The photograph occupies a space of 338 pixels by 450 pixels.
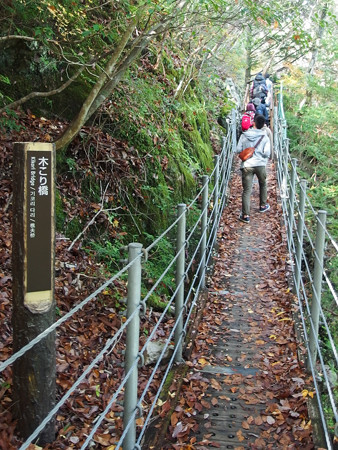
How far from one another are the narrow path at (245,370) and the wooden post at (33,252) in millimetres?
1299

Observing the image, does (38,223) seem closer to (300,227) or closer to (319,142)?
(300,227)

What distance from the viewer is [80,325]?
14.6ft

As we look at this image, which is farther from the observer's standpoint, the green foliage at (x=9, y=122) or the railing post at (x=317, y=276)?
the green foliage at (x=9, y=122)

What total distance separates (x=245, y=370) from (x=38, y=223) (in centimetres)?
287

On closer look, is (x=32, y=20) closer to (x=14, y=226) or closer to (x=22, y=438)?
(x=14, y=226)

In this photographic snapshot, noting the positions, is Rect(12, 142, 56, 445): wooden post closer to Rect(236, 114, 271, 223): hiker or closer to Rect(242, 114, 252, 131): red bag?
Rect(236, 114, 271, 223): hiker

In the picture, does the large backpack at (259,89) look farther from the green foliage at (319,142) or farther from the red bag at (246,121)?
the red bag at (246,121)

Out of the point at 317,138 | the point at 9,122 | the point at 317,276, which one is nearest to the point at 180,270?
the point at 317,276

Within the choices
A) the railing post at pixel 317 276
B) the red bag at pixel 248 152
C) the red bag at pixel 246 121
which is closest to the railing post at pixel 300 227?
the railing post at pixel 317 276

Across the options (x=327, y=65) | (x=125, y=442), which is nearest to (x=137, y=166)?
(x=125, y=442)

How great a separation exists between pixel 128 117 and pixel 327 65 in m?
18.5

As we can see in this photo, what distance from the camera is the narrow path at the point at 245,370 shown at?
3.57 m

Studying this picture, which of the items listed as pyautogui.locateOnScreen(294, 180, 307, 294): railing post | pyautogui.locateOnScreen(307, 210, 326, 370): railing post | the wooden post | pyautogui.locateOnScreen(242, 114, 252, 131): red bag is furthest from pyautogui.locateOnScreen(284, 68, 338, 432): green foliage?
the wooden post

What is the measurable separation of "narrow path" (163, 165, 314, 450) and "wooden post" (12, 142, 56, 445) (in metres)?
1.30
